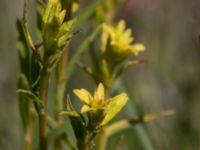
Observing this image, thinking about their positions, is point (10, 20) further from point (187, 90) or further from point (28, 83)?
point (28, 83)

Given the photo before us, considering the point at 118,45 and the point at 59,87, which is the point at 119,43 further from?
the point at 59,87

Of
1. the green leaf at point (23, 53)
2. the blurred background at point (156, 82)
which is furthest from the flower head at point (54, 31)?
the blurred background at point (156, 82)

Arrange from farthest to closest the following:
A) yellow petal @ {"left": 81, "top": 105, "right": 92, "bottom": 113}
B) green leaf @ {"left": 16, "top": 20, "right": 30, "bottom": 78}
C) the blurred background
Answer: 1. the blurred background
2. green leaf @ {"left": 16, "top": 20, "right": 30, "bottom": 78}
3. yellow petal @ {"left": 81, "top": 105, "right": 92, "bottom": 113}

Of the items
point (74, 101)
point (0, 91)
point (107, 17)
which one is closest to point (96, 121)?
point (107, 17)

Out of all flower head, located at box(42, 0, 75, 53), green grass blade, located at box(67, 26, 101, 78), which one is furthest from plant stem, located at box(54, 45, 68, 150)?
flower head, located at box(42, 0, 75, 53)

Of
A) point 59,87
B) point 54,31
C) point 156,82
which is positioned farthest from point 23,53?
point 156,82

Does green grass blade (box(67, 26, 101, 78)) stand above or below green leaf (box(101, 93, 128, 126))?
above

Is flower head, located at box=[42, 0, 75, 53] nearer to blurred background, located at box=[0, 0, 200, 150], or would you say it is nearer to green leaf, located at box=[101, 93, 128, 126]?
green leaf, located at box=[101, 93, 128, 126]

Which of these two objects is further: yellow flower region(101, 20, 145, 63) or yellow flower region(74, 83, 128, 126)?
yellow flower region(101, 20, 145, 63)
